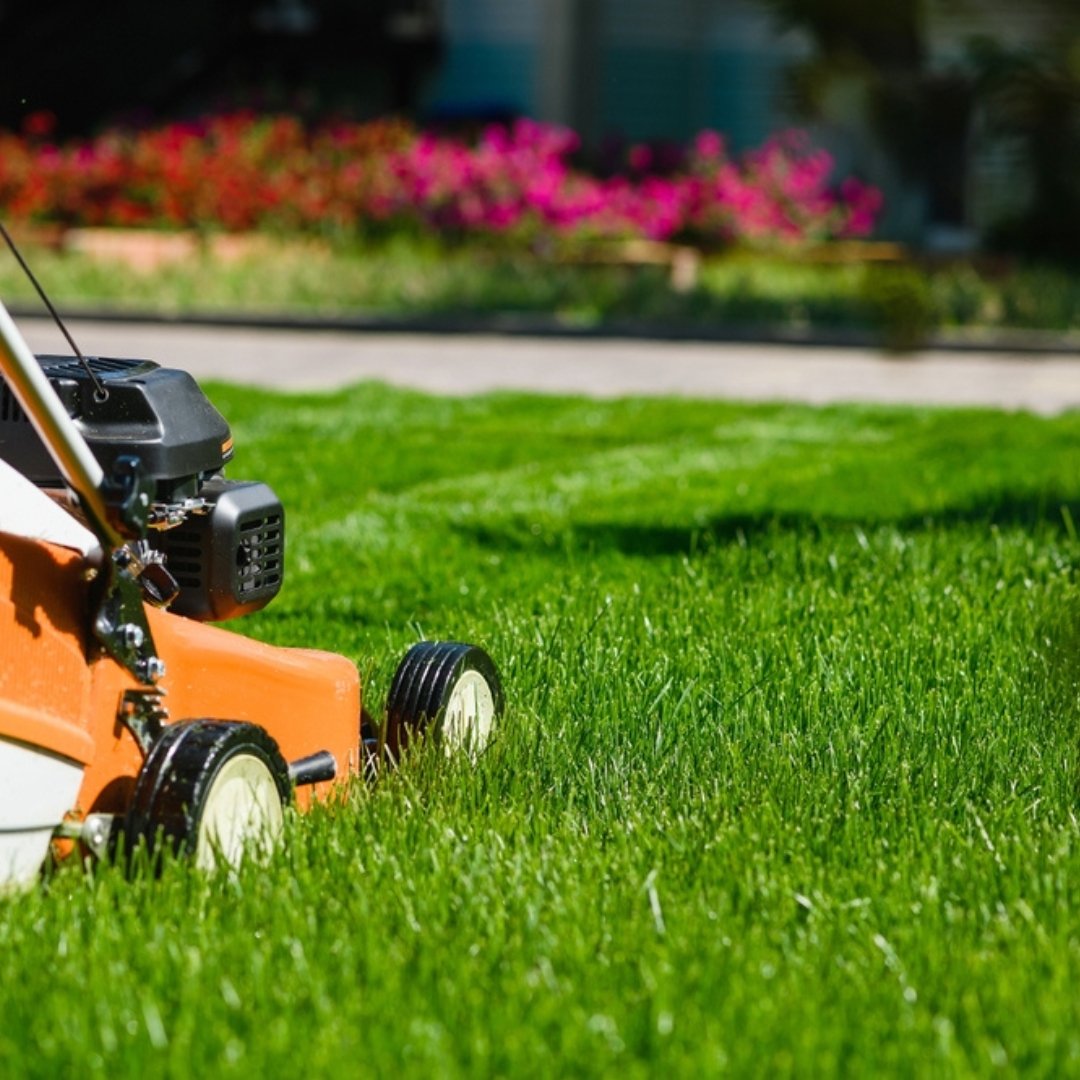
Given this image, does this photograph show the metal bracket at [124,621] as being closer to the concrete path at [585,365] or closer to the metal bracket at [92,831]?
the metal bracket at [92,831]

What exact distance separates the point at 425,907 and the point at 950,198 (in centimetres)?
1794

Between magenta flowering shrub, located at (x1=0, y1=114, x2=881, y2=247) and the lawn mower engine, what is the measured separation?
14.1m

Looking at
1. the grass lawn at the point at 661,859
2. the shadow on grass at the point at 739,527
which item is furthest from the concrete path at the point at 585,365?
the grass lawn at the point at 661,859

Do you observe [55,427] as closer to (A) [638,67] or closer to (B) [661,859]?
(B) [661,859]

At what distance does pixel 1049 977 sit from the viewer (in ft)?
7.98

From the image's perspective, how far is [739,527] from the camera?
5.76 metres

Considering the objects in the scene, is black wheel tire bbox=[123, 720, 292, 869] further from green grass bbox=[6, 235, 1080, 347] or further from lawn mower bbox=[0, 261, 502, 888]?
green grass bbox=[6, 235, 1080, 347]

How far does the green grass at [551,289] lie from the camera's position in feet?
49.7

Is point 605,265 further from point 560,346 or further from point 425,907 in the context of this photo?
point 425,907

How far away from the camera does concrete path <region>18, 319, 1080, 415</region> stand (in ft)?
36.9

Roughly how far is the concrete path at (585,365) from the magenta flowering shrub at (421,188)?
280 centimetres

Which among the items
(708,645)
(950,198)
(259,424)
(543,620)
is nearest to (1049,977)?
(708,645)

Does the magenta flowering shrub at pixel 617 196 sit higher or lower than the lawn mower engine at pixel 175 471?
lower

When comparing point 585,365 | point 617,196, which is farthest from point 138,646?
point 617,196
